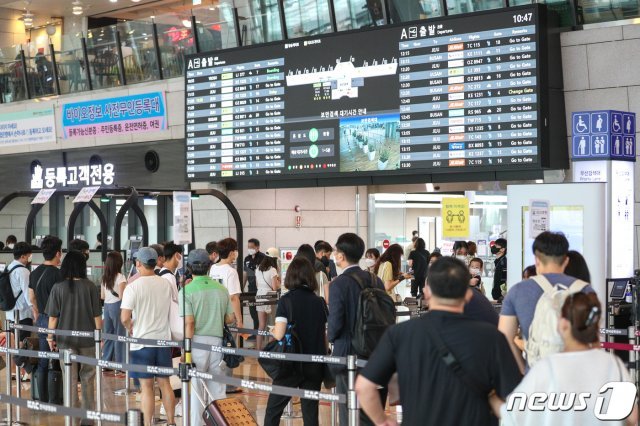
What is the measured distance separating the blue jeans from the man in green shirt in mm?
3101

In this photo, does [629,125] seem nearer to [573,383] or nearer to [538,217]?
[538,217]

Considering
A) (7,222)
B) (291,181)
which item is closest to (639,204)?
(291,181)

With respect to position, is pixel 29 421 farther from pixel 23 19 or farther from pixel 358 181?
pixel 23 19

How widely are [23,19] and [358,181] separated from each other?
15.9m

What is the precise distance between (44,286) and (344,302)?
4057 mm

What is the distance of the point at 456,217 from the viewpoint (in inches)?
596

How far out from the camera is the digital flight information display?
12.3m

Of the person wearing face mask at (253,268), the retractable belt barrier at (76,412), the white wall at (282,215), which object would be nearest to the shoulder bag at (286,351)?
the retractable belt barrier at (76,412)

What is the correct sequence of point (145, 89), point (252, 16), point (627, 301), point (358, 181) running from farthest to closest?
point (145, 89) < point (252, 16) < point (358, 181) < point (627, 301)

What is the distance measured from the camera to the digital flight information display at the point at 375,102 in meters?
12.3

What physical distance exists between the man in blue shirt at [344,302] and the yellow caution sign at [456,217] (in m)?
8.02

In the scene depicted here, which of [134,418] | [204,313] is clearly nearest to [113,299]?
[204,313]

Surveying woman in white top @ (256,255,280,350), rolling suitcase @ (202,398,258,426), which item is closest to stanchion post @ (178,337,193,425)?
rolling suitcase @ (202,398,258,426)

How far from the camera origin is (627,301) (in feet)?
35.9
